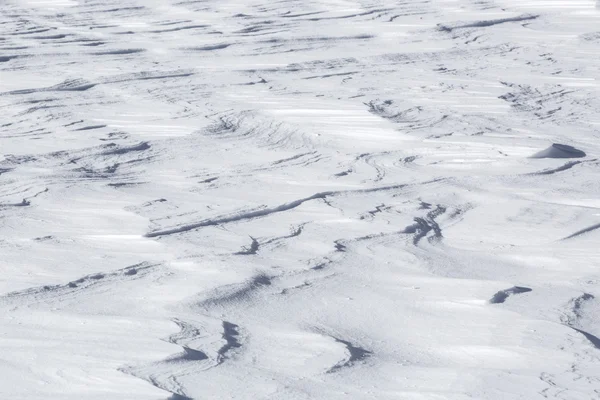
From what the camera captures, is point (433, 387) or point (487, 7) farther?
point (487, 7)

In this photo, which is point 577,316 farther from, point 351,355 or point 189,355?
point 189,355

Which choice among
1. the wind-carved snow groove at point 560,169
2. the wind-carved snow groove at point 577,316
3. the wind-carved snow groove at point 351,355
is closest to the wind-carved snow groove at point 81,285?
the wind-carved snow groove at point 351,355

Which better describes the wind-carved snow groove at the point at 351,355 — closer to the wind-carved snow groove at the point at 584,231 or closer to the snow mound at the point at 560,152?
the wind-carved snow groove at the point at 584,231

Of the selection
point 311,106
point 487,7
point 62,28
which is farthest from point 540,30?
point 62,28

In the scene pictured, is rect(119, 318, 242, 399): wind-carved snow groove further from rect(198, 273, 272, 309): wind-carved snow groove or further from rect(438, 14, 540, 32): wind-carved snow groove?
rect(438, 14, 540, 32): wind-carved snow groove

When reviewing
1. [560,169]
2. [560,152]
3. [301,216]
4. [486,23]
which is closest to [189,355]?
[301,216]

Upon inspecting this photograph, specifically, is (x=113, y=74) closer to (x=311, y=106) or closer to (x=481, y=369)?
(x=311, y=106)
